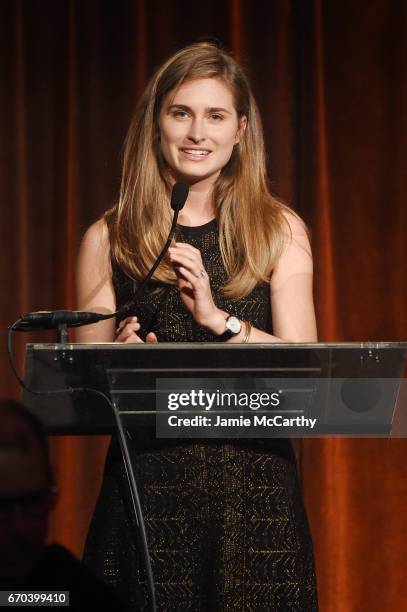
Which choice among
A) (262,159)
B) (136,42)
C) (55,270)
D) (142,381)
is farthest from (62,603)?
(136,42)

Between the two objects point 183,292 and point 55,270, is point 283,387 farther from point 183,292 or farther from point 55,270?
point 55,270

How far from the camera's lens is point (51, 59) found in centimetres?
328

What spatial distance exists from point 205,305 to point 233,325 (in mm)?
80

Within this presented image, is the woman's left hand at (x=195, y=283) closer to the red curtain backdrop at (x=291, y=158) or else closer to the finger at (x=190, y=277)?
the finger at (x=190, y=277)

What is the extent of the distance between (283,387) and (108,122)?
78.0 inches

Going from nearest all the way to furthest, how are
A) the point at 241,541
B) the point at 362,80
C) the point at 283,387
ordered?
the point at 283,387
the point at 241,541
the point at 362,80

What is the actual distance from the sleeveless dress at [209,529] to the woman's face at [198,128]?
58 centimetres

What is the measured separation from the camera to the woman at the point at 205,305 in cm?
163

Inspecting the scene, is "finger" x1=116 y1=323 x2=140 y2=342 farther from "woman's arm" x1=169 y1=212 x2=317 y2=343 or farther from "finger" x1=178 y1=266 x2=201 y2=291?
"woman's arm" x1=169 y1=212 x2=317 y2=343

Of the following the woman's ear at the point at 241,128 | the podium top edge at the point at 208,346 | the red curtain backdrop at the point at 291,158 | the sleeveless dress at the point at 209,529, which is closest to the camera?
the podium top edge at the point at 208,346

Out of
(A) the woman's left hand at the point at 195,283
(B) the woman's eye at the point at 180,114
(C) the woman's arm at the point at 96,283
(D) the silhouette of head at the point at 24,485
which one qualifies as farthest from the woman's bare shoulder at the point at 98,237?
(D) the silhouette of head at the point at 24,485

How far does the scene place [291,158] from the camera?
3.26 m

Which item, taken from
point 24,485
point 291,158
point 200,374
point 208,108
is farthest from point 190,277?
point 291,158

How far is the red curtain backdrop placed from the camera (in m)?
3.25
